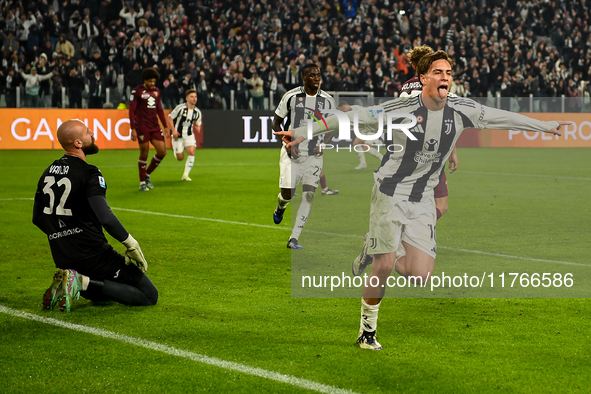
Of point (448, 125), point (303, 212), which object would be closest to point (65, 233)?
point (448, 125)

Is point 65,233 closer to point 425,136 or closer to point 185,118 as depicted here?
point 425,136

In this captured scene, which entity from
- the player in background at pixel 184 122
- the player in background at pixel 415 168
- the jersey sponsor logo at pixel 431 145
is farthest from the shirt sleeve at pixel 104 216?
the player in background at pixel 184 122

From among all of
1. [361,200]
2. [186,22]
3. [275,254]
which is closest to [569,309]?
[275,254]

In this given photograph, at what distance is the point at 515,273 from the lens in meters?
7.02

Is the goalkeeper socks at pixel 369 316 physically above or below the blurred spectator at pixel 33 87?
below

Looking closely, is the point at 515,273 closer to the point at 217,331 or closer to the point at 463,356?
the point at 463,356

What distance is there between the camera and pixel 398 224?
4723mm

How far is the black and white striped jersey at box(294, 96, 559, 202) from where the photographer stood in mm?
4844

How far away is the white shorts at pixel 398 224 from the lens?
4637 mm

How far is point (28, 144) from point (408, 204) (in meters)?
19.8

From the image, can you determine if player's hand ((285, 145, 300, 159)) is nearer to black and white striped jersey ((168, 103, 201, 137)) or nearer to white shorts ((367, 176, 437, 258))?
white shorts ((367, 176, 437, 258))

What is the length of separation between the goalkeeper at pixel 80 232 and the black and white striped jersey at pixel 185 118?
10898 mm

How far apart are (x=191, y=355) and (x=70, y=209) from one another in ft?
5.19

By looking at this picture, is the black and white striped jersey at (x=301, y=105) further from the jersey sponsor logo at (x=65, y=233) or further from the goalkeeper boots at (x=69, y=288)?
the goalkeeper boots at (x=69, y=288)
